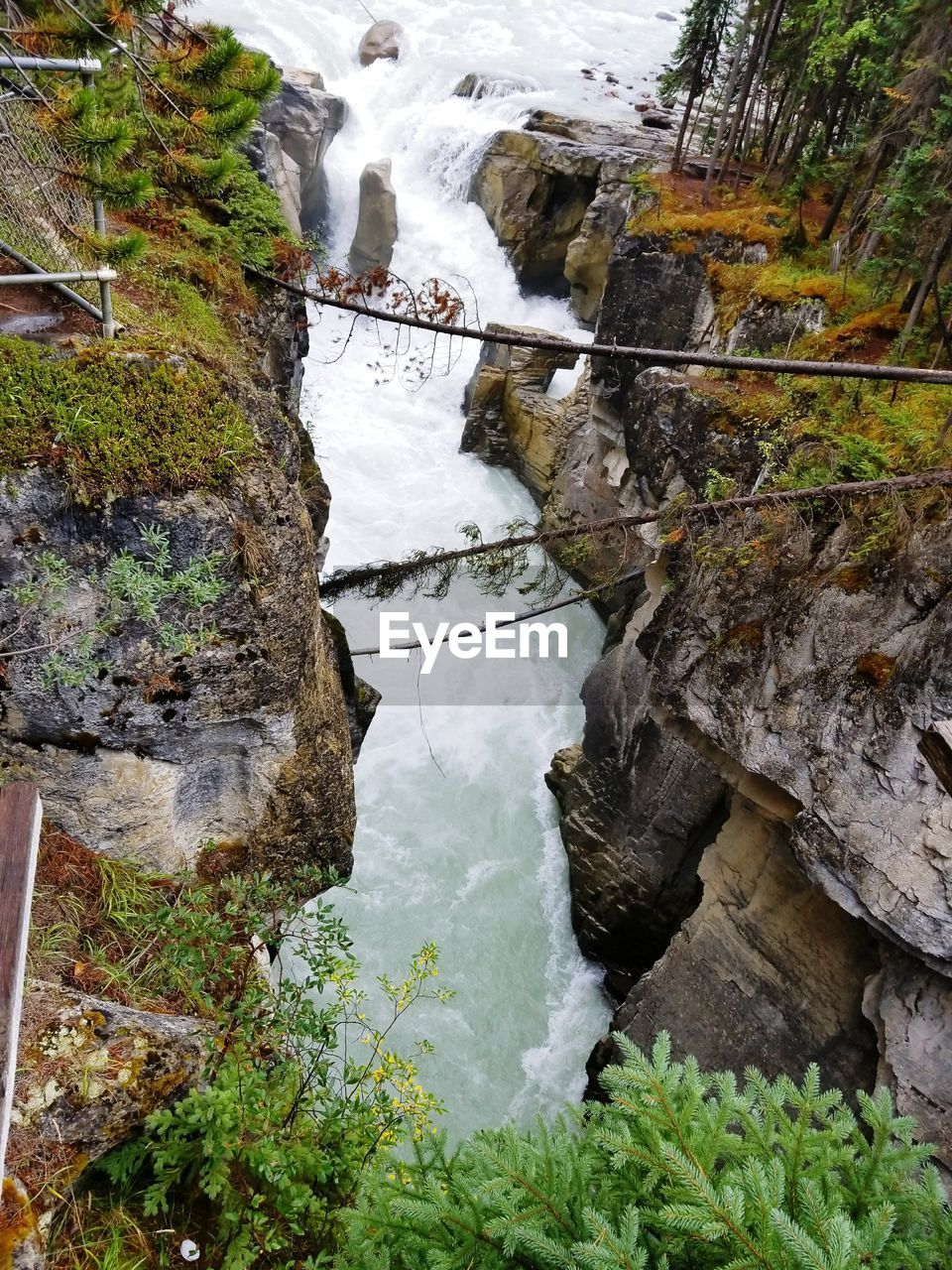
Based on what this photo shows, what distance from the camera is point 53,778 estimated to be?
4703 millimetres

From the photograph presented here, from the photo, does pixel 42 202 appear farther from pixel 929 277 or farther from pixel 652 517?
pixel 929 277

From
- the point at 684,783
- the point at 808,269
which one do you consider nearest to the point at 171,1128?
the point at 684,783

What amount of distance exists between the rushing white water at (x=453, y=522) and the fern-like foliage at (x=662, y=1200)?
7084mm

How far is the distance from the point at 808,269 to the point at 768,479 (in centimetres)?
615

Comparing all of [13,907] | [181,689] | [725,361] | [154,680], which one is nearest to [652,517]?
[725,361]

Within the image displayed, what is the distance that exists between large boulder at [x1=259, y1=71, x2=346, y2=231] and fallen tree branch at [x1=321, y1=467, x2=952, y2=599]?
19000 millimetres

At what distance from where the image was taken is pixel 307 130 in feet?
Answer: 74.4

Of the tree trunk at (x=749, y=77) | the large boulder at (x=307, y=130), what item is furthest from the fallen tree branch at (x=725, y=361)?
the large boulder at (x=307, y=130)

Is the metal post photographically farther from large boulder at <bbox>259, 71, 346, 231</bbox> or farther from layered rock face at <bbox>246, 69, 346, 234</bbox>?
large boulder at <bbox>259, 71, 346, 231</bbox>

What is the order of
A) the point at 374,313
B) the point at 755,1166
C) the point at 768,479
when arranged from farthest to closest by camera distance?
the point at 768,479, the point at 374,313, the point at 755,1166

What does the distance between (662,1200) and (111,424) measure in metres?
4.79

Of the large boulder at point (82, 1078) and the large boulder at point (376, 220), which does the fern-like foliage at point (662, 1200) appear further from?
the large boulder at point (376, 220)

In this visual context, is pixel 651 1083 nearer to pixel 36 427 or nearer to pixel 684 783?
pixel 36 427

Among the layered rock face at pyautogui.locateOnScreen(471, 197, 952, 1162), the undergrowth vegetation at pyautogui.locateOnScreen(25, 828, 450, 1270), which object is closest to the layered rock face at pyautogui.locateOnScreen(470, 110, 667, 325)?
the layered rock face at pyautogui.locateOnScreen(471, 197, 952, 1162)
